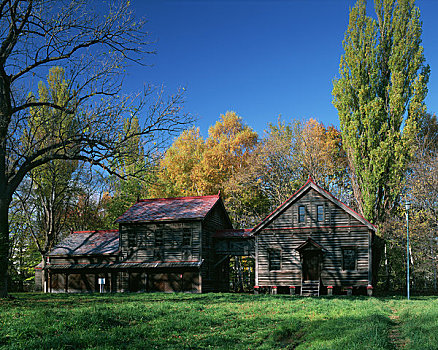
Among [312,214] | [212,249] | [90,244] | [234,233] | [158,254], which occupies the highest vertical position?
[312,214]

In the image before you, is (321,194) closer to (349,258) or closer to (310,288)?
(349,258)

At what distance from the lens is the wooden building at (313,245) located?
33.1 metres

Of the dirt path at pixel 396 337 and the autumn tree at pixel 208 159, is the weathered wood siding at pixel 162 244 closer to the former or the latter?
the autumn tree at pixel 208 159

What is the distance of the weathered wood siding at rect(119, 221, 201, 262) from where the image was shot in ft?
121

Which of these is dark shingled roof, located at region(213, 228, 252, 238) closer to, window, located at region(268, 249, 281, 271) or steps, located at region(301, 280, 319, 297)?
window, located at region(268, 249, 281, 271)

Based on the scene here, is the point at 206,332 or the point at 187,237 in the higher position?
the point at 187,237

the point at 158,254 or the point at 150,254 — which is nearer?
the point at 158,254

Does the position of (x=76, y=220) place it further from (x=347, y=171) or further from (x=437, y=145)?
(x=437, y=145)

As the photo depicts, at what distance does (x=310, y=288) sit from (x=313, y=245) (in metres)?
3.41

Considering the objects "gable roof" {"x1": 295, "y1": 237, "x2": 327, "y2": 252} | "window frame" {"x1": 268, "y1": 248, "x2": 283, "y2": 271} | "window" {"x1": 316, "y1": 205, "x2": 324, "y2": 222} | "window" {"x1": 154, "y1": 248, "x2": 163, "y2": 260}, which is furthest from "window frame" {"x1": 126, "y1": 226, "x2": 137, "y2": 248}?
"window" {"x1": 316, "y1": 205, "x2": 324, "y2": 222}

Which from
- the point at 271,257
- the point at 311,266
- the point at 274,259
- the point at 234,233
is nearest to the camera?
the point at 311,266

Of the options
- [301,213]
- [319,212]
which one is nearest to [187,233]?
[301,213]

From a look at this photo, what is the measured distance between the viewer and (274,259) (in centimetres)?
3562

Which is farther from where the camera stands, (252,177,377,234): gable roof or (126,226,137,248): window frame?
(126,226,137,248): window frame
